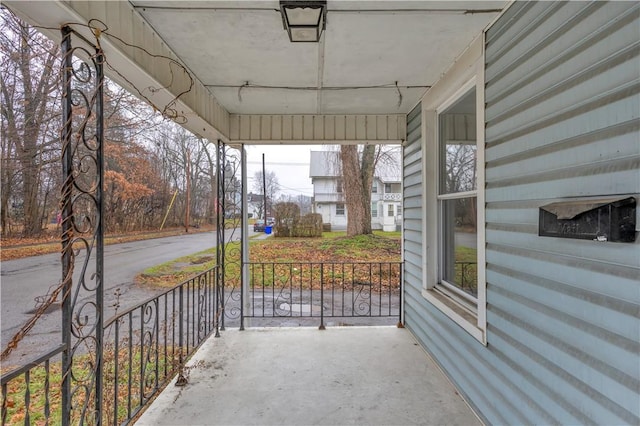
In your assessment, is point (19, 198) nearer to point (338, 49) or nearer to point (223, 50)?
point (223, 50)

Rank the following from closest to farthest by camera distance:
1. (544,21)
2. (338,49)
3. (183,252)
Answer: (544,21) < (338,49) < (183,252)

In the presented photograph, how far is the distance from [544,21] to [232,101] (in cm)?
242

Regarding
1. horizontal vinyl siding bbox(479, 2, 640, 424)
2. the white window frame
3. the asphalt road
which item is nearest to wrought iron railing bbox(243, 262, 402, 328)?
the white window frame

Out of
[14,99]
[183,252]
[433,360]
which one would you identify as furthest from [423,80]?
[183,252]

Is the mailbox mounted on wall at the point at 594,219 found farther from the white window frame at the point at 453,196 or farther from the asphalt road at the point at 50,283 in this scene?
the asphalt road at the point at 50,283

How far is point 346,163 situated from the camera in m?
9.64

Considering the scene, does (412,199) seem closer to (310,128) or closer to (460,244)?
(460,244)

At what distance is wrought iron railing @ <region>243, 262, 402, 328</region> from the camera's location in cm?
370

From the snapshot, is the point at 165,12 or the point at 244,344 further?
the point at 244,344

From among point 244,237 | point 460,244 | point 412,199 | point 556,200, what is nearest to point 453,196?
point 460,244

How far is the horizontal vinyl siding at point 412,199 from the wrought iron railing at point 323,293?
0.24 m

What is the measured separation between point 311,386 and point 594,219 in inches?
76.9

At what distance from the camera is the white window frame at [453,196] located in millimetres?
1757

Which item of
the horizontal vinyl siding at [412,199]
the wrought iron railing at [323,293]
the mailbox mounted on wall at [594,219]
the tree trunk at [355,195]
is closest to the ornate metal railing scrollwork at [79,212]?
the mailbox mounted on wall at [594,219]
